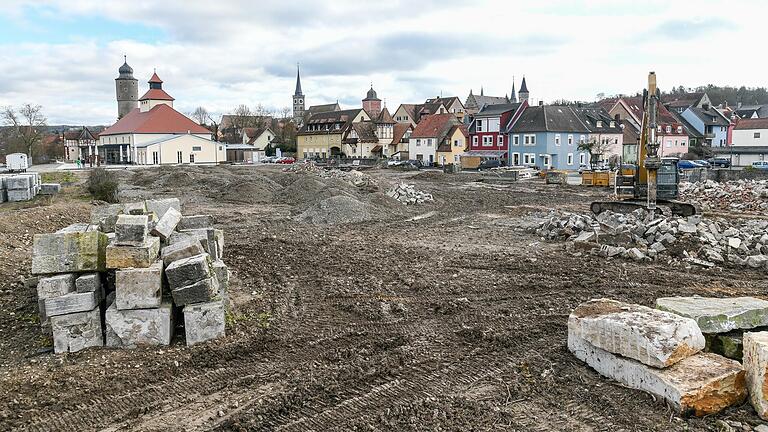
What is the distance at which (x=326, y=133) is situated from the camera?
84.7 meters

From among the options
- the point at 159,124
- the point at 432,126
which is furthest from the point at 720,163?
the point at 159,124

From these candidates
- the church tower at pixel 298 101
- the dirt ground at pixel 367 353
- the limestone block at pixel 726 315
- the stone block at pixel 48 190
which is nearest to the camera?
the dirt ground at pixel 367 353

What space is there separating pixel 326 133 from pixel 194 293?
7698 centimetres

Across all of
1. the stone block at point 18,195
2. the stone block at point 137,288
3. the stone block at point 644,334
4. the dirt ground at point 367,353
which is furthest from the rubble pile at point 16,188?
the stone block at point 644,334

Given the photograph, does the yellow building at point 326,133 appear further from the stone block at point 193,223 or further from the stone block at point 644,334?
the stone block at point 644,334

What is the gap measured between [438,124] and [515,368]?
6143cm

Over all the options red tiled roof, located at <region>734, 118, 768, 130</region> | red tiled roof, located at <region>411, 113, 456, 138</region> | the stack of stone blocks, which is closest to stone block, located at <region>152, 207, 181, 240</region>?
the stack of stone blocks

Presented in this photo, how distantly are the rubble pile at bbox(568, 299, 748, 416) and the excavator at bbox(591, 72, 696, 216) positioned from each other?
48.6 feet

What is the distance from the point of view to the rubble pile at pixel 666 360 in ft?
21.7

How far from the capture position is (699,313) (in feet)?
26.3

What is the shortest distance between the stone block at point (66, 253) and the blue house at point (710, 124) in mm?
79361

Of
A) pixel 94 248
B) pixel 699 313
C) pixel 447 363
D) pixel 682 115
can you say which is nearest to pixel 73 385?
pixel 94 248

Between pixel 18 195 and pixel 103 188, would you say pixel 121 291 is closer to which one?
pixel 18 195

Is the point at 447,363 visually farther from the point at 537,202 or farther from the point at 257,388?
the point at 537,202
